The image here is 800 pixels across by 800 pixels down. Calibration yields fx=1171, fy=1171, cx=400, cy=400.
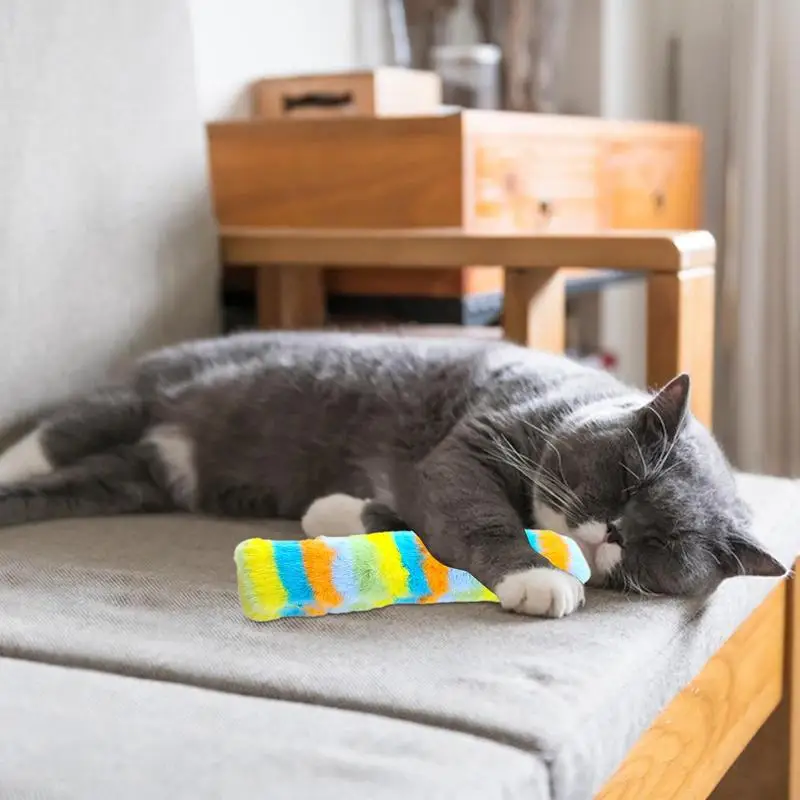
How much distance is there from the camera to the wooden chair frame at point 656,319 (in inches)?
39.9

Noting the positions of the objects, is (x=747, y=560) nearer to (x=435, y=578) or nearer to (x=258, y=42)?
(x=435, y=578)

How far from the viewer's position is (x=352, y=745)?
728 millimetres

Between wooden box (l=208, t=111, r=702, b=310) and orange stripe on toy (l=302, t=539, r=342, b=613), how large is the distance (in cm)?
79

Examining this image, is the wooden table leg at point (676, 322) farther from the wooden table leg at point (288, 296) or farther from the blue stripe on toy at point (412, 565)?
the wooden table leg at point (288, 296)

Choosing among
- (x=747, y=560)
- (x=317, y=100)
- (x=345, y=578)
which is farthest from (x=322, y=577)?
(x=317, y=100)

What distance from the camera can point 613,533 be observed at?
40.2 inches

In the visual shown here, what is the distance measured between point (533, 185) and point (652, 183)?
46 cm

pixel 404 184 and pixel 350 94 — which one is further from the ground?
pixel 350 94

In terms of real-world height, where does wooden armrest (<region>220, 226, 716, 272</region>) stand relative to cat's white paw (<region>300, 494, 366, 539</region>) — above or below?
above

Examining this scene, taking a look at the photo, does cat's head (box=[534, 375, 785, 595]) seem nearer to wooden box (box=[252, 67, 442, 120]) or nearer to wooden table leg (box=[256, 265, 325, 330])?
wooden table leg (box=[256, 265, 325, 330])

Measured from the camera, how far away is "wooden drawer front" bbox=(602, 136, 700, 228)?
84.9 inches

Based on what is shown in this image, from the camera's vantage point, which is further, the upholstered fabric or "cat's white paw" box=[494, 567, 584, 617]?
"cat's white paw" box=[494, 567, 584, 617]

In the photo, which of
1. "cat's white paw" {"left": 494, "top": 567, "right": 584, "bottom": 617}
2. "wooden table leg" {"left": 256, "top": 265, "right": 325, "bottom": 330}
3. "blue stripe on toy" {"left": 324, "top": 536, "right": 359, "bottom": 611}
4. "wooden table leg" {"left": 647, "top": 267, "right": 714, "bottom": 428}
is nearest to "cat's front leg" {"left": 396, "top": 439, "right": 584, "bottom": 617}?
"cat's white paw" {"left": 494, "top": 567, "right": 584, "bottom": 617}

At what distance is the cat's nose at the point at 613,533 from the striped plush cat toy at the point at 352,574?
31mm
